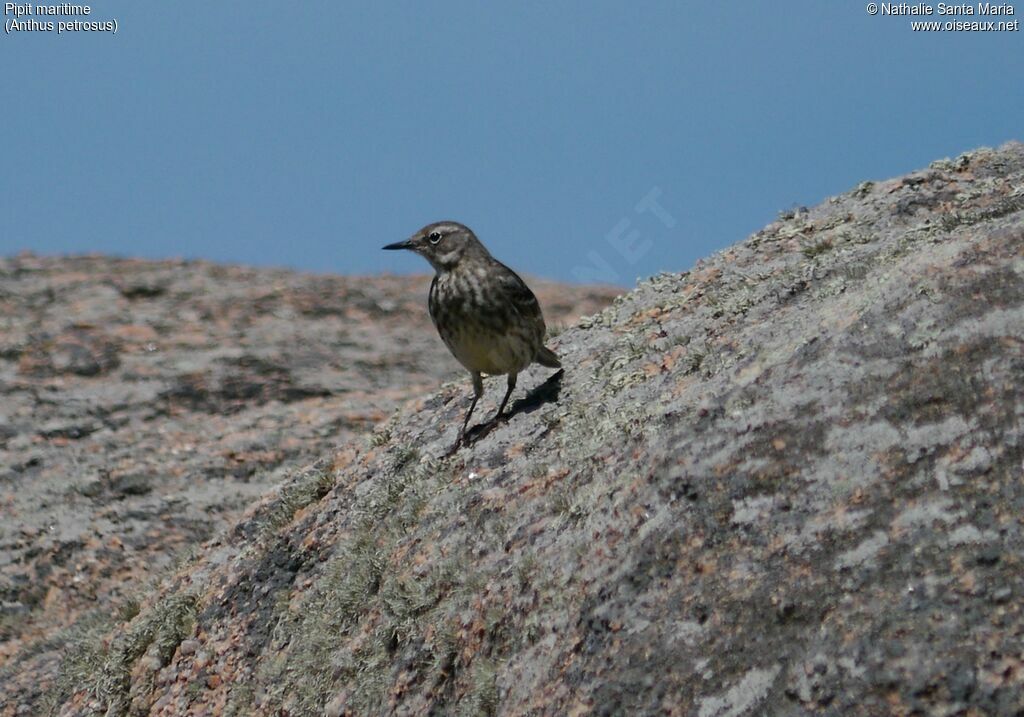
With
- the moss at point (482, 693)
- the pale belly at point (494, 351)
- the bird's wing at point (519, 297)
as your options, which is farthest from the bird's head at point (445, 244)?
the moss at point (482, 693)

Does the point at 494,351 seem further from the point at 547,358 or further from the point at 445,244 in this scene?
the point at 445,244

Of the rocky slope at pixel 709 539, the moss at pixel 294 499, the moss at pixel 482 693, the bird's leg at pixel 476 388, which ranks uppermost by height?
the bird's leg at pixel 476 388

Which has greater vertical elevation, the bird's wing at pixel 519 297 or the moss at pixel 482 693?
the bird's wing at pixel 519 297

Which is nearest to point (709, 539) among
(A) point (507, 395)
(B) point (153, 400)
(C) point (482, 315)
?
(A) point (507, 395)

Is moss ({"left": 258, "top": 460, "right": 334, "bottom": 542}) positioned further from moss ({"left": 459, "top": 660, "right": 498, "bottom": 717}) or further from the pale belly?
moss ({"left": 459, "top": 660, "right": 498, "bottom": 717})

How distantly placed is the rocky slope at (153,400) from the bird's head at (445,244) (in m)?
2.15

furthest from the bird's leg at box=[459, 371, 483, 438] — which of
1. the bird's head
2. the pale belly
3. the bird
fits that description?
the bird's head

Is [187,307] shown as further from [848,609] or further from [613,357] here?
[848,609]

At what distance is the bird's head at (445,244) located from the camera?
1129 cm

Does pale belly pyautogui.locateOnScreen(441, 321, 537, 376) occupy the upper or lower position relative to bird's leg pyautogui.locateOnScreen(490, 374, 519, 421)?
upper

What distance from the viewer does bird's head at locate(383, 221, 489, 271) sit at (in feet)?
37.0

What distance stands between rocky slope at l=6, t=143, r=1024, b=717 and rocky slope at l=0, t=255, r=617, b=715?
309 centimetres

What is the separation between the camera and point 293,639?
355 inches

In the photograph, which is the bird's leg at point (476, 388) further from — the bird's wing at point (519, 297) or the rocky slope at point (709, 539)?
the bird's wing at point (519, 297)
